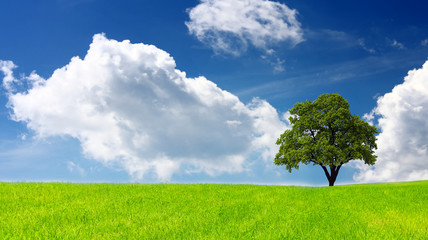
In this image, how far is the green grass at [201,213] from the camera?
1184 cm

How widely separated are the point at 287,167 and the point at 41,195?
2989cm

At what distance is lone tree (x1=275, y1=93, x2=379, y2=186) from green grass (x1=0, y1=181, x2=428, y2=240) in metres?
18.7

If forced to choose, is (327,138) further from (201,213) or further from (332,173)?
(201,213)

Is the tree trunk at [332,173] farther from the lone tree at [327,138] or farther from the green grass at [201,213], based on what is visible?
the green grass at [201,213]

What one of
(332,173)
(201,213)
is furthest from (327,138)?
(201,213)

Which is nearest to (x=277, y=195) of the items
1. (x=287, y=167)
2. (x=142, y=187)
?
(x=142, y=187)

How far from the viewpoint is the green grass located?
466 inches

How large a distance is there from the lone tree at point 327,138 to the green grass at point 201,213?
61.3 feet

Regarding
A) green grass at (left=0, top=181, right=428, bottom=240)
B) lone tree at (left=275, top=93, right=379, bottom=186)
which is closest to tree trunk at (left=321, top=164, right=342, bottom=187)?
lone tree at (left=275, top=93, right=379, bottom=186)

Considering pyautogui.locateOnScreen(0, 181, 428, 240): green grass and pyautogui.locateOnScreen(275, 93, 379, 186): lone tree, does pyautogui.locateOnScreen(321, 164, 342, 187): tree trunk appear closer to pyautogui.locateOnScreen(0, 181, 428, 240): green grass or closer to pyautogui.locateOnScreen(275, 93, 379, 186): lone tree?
pyautogui.locateOnScreen(275, 93, 379, 186): lone tree

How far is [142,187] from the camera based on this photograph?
65.7 feet

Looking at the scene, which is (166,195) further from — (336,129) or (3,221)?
(336,129)

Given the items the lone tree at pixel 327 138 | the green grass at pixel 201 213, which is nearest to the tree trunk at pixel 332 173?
the lone tree at pixel 327 138

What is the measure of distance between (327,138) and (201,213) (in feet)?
97.7
